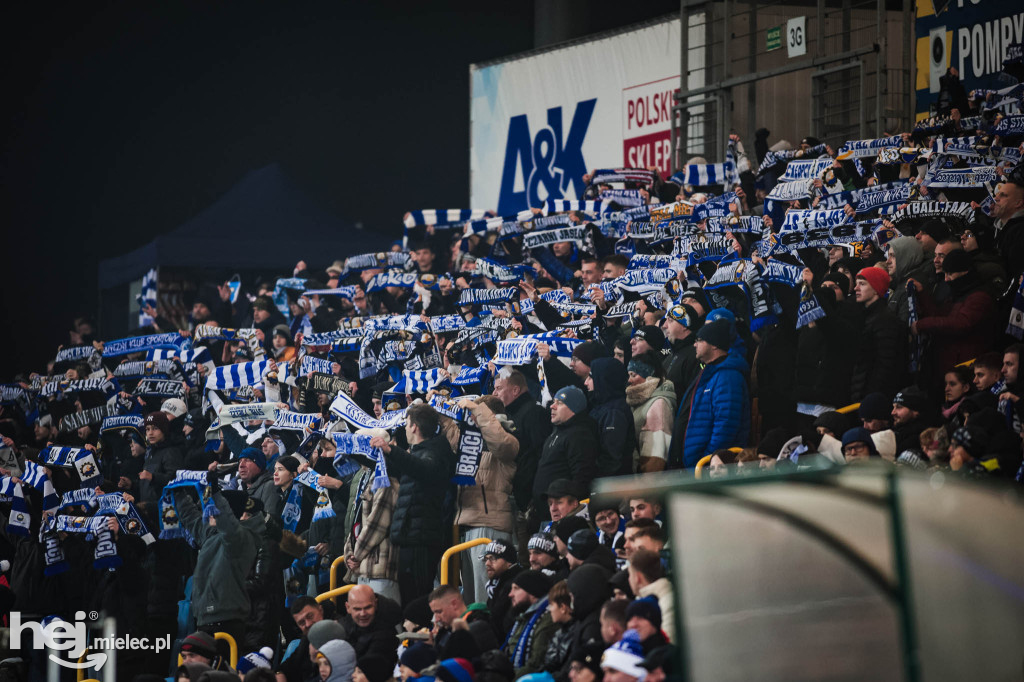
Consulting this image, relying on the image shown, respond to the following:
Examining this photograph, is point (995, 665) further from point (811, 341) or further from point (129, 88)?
point (129, 88)

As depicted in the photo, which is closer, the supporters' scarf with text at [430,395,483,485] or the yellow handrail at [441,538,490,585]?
the yellow handrail at [441,538,490,585]

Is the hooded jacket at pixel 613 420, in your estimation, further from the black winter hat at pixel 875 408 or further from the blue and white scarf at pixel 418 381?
the black winter hat at pixel 875 408

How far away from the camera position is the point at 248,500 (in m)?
10.9

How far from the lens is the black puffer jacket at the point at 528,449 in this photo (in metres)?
9.18

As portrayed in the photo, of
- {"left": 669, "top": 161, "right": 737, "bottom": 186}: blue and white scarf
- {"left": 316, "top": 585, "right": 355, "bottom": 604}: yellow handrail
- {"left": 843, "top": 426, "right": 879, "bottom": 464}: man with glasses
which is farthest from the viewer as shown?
{"left": 669, "top": 161, "right": 737, "bottom": 186}: blue and white scarf

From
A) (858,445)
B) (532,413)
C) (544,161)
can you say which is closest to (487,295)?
(532,413)

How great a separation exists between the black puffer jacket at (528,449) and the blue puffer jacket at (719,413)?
3.93ft

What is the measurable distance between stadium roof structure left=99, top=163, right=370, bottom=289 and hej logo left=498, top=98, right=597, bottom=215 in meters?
2.27

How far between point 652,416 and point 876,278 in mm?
1585

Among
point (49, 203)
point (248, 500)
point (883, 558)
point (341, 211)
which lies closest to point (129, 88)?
point (49, 203)

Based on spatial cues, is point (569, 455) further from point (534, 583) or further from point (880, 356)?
point (880, 356)

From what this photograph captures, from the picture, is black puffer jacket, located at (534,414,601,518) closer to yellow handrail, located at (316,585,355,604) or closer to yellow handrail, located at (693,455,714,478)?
yellow handrail, located at (693,455,714,478)

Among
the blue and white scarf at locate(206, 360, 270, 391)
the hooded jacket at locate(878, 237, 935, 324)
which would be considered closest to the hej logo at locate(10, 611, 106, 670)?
the blue and white scarf at locate(206, 360, 270, 391)

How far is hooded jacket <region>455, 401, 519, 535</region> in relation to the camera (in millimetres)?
9156
